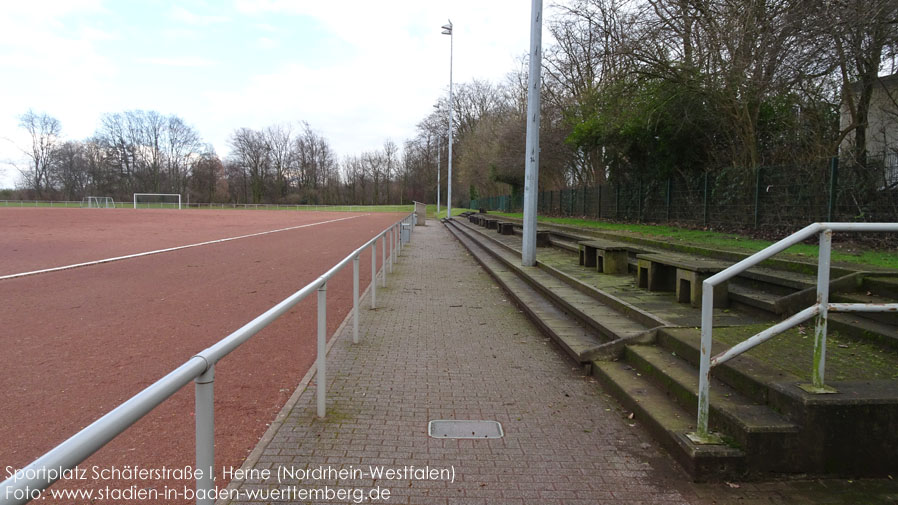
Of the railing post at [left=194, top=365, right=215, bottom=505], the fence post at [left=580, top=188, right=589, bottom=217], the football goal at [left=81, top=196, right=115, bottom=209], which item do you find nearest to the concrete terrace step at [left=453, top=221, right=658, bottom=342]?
the railing post at [left=194, top=365, right=215, bottom=505]

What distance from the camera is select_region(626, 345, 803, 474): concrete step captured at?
2.88 m

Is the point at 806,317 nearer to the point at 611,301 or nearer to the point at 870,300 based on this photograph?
the point at 870,300

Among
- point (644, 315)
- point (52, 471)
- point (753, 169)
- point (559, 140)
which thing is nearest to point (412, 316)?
point (644, 315)

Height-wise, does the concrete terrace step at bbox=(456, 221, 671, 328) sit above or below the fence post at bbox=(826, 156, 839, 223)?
below

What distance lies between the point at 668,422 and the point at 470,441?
1.29 metres

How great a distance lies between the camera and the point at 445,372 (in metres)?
4.92

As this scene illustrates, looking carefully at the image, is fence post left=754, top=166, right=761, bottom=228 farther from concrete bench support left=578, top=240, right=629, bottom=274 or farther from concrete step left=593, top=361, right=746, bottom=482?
concrete step left=593, top=361, right=746, bottom=482

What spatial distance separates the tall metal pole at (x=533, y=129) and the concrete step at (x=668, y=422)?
19.8 feet

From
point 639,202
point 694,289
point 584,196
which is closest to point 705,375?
point 694,289

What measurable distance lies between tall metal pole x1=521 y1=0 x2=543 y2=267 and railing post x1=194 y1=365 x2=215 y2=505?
9002mm

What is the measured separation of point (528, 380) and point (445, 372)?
2.57 ft

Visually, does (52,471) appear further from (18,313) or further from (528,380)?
(18,313)

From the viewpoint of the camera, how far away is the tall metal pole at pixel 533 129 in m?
10.3

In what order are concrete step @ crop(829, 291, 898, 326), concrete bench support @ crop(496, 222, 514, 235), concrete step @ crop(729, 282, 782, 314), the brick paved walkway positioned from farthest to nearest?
concrete bench support @ crop(496, 222, 514, 235) < concrete step @ crop(729, 282, 782, 314) < concrete step @ crop(829, 291, 898, 326) < the brick paved walkway
